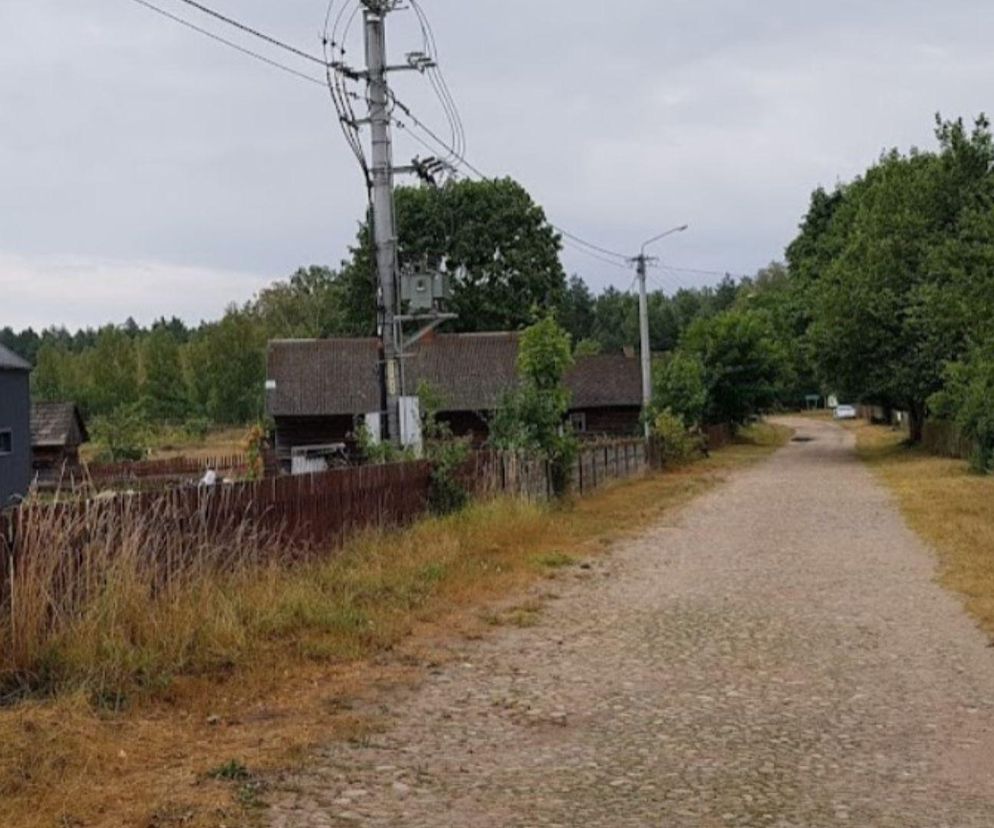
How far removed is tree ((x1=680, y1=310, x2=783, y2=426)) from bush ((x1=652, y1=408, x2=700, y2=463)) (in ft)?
44.1

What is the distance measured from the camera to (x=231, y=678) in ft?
26.7

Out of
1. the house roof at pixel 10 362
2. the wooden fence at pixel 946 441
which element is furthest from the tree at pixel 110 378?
the wooden fence at pixel 946 441

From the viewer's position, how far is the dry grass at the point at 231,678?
18.9 ft

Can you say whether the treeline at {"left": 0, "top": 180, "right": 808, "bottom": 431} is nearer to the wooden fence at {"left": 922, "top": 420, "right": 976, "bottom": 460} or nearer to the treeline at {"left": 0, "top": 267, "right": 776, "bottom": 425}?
the treeline at {"left": 0, "top": 267, "right": 776, "bottom": 425}

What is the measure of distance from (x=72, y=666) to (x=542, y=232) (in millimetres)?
57499

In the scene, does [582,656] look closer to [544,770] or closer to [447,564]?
[544,770]

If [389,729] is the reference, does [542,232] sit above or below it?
above

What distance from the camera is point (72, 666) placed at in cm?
750

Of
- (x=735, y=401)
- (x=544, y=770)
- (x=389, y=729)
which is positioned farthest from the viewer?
(x=735, y=401)

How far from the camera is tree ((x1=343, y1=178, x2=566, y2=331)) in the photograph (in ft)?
203

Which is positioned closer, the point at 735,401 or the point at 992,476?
the point at 992,476

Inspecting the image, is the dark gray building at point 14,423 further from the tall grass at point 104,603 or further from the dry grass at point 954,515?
the tall grass at point 104,603

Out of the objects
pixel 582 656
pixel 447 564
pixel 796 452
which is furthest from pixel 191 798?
pixel 796 452

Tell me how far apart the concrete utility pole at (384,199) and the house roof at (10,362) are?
20417 mm
